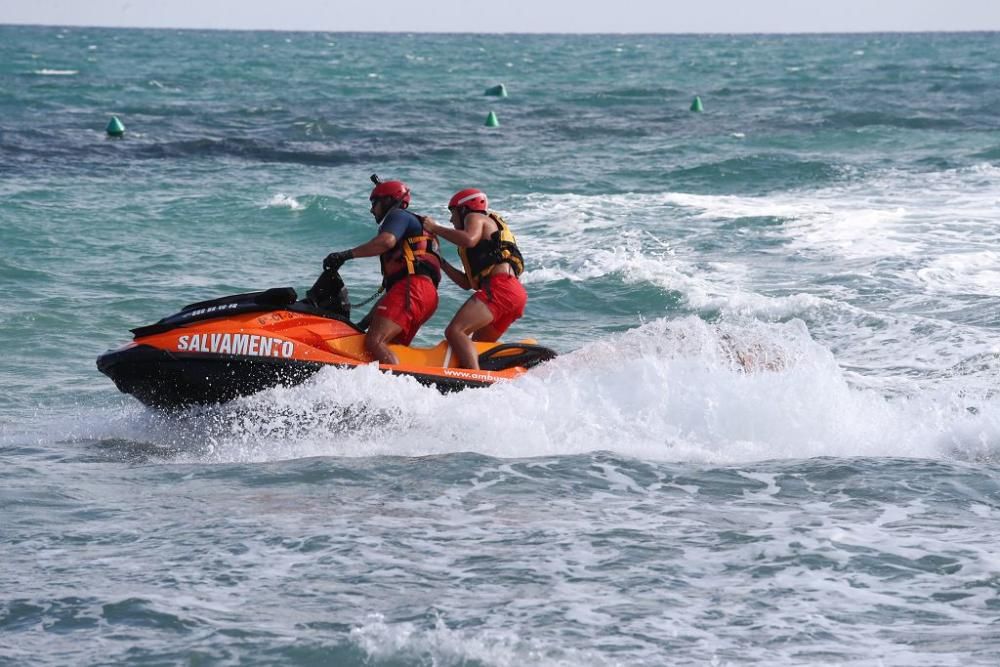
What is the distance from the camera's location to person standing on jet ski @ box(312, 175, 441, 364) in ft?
30.0

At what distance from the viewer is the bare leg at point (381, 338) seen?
9188 millimetres

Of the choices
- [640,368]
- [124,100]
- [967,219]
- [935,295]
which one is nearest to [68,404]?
[640,368]

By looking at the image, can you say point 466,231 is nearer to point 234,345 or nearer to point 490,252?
point 490,252

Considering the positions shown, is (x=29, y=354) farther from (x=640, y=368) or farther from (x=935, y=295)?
(x=935, y=295)

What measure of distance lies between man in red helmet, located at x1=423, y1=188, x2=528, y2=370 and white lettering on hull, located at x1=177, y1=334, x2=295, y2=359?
1.14 meters

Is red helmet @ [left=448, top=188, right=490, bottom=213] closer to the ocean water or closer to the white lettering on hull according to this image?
the ocean water

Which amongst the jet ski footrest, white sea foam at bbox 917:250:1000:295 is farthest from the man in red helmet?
white sea foam at bbox 917:250:1000:295

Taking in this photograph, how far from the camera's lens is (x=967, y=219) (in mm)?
19406

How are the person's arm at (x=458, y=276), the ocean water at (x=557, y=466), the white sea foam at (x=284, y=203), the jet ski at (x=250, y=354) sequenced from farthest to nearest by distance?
1. the white sea foam at (x=284, y=203)
2. the person's arm at (x=458, y=276)
3. the jet ski at (x=250, y=354)
4. the ocean water at (x=557, y=466)

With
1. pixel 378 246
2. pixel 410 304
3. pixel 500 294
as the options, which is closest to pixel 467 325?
pixel 500 294

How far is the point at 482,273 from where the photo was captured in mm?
9312

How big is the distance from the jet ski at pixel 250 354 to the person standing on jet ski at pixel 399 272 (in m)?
0.15

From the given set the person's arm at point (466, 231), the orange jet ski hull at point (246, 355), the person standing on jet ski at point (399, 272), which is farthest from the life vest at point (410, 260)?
the orange jet ski hull at point (246, 355)

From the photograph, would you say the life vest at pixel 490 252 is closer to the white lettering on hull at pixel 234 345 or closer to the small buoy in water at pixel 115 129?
the white lettering on hull at pixel 234 345
